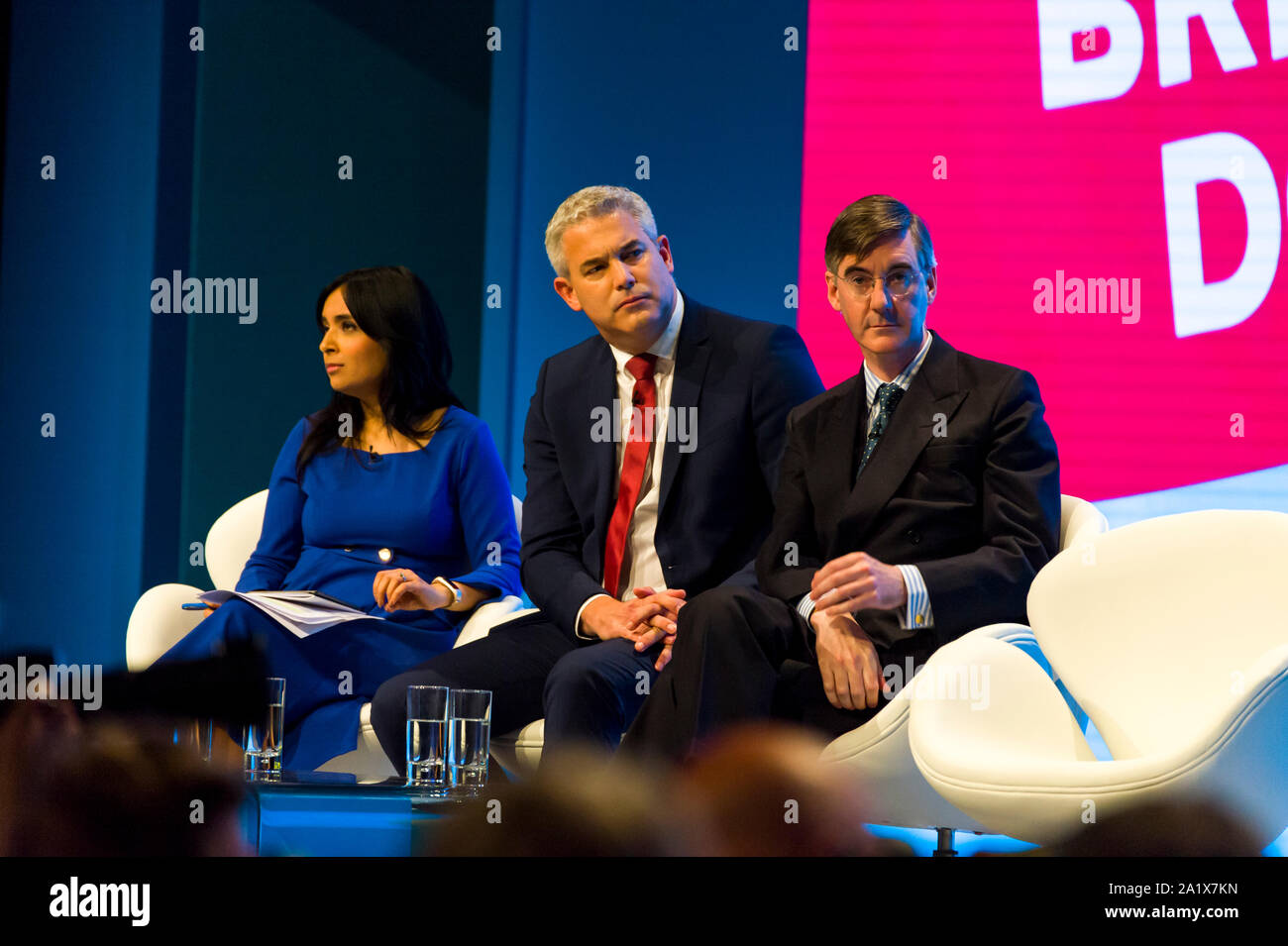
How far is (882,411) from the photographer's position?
2.69 m

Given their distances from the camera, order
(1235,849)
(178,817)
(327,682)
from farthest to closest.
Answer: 1. (327,682)
2. (1235,849)
3. (178,817)

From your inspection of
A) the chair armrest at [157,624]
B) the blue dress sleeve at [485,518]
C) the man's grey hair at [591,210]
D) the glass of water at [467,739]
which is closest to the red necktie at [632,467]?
the man's grey hair at [591,210]

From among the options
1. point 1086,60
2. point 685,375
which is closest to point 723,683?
point 685,375

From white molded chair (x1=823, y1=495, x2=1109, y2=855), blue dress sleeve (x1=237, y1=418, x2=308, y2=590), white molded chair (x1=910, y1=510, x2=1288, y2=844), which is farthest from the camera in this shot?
blue dress sleeve (x1=237, y1=418, x2=308, y2=590)

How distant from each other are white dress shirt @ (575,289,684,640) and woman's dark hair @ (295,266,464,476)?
665 millimetres

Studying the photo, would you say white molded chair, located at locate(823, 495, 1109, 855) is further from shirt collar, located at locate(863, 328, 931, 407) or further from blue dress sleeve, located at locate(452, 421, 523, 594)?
blue dress sleeve, located at locate(452, 421, 523, 594)

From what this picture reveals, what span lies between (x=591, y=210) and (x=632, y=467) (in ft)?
1.95

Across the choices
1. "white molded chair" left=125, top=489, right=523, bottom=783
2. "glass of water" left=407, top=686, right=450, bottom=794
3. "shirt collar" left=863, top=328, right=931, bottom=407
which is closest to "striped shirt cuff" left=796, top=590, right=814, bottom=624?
"shirt collar" left=863, top=328, right=931, bottom=407

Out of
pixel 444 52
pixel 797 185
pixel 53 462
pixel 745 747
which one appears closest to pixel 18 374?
pixel 53 462

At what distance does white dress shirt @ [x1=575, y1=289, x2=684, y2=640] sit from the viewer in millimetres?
2979

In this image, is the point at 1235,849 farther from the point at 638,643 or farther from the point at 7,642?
the point at 7,642

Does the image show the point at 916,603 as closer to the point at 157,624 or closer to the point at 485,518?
the point at 485,518
